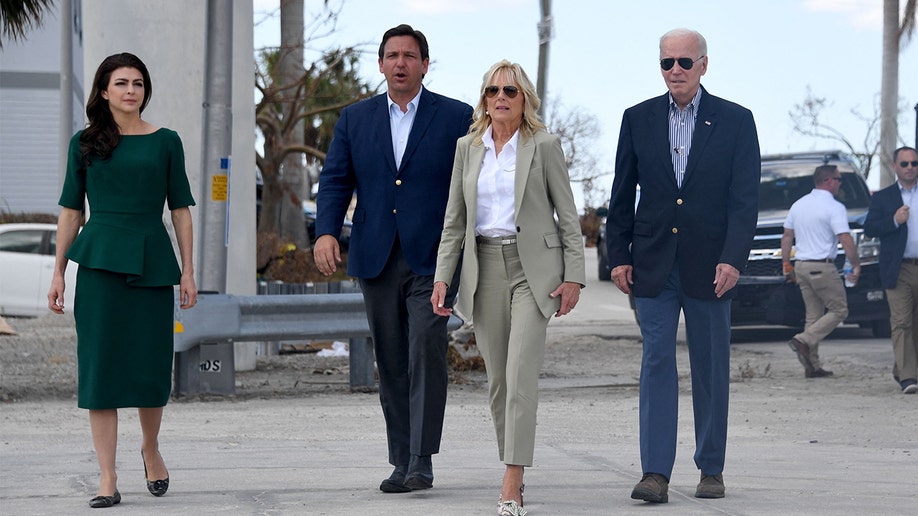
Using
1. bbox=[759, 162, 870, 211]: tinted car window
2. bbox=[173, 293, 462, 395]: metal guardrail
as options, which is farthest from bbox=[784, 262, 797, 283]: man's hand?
bbox=[173, 293, 462, 395]: metal guardrail

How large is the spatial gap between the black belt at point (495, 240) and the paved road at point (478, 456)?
1.15m

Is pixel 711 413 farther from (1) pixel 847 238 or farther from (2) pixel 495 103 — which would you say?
(1) pixel 847 238

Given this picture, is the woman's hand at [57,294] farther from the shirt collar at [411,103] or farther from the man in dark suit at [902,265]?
the man in dark suit at [902,265]

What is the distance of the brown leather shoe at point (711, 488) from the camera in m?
6.69

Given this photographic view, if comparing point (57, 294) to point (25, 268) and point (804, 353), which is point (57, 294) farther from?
point (25, 268)

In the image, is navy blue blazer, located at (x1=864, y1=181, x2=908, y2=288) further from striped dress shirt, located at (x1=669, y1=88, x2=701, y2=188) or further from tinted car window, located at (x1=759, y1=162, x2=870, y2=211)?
tinted car window, located at (x1=759, y1=162, x2=870, y2=211)

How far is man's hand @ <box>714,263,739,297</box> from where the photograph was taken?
21.5 ft

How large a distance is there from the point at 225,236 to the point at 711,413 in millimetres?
6069

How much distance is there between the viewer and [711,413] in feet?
22.1

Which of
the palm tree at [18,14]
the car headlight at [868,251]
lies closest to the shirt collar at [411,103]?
the palm tree at [18,14]

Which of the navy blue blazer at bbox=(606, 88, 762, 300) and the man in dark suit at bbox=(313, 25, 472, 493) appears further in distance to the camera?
the man in dark suit at bbox=(313, 25, 472, 493)

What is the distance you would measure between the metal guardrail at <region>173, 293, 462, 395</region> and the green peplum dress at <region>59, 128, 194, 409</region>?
435 centimetres

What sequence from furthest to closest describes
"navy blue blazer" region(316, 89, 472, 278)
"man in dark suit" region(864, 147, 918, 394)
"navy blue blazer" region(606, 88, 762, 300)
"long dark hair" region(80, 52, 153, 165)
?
"man in dark suit" region(864, 147, 918, 394) → "navy blue blazer" region(316, 89, 472, 278) → "navy blue blazer" region(606, 88, 762, 300) → "long dark hair" region(80, 52, 153, 165)

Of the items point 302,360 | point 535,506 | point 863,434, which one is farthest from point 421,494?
point 302,360
